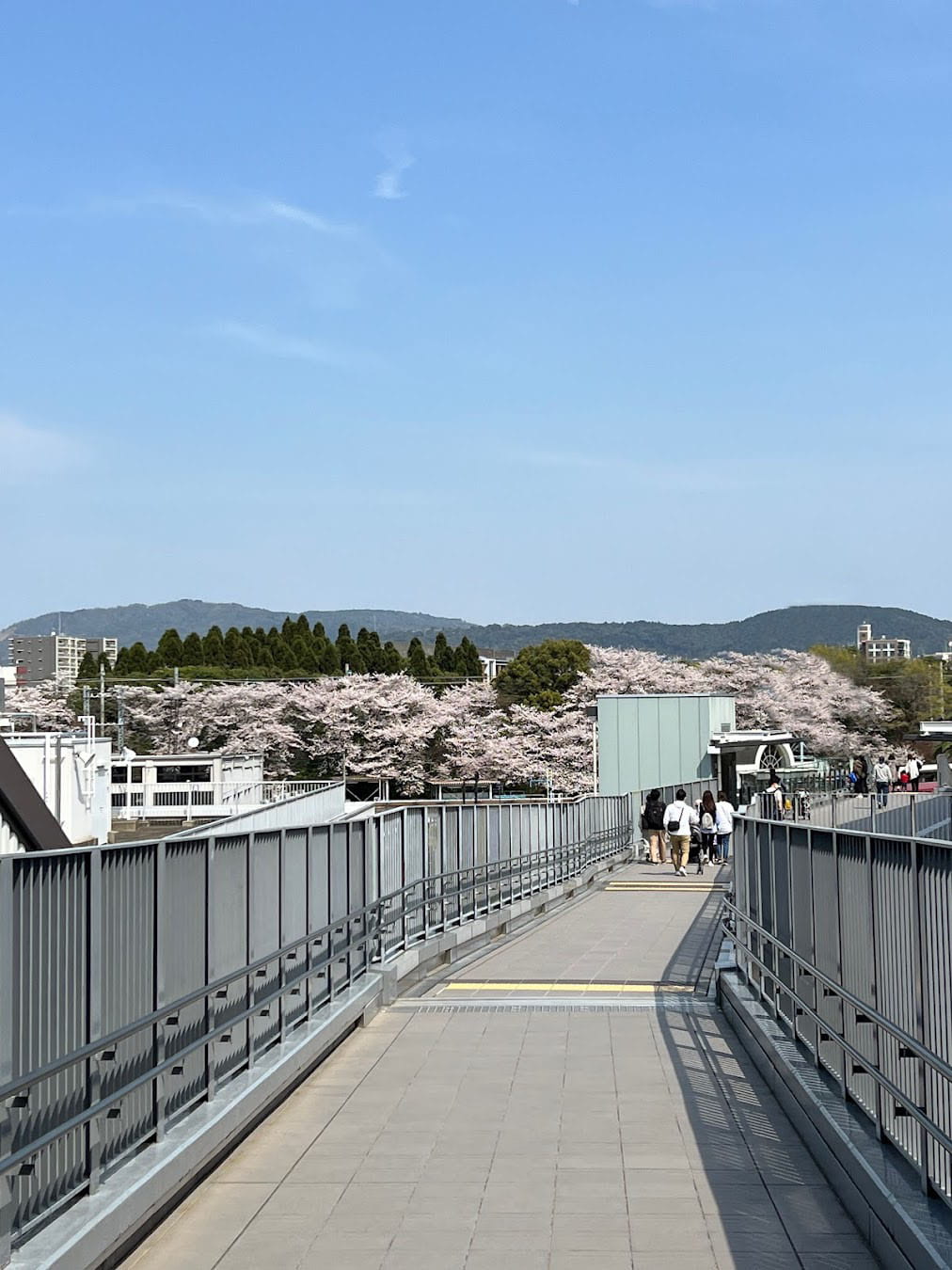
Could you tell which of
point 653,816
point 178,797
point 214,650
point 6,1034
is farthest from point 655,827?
point 214,650

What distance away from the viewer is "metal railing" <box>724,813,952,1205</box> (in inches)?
231

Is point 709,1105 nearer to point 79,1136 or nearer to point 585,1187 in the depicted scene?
point 585,1187

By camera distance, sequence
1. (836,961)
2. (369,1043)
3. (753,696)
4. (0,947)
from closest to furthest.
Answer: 1. (0,947)
2. (836,961)
3. (369,1043)
4. (753,696)

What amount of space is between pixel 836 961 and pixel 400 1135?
2623 millimetres

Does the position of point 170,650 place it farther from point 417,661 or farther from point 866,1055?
point 866,1055

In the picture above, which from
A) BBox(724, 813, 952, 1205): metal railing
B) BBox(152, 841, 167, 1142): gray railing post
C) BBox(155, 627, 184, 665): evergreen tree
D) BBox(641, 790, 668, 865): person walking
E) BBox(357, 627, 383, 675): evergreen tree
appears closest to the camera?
BBox(724, 813, 952, 1205): metal railing

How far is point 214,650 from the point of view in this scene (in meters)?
137

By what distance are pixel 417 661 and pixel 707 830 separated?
9847 centimetres

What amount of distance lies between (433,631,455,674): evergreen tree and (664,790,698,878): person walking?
345ft

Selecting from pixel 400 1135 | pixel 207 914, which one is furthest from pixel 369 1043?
pixel 207 914

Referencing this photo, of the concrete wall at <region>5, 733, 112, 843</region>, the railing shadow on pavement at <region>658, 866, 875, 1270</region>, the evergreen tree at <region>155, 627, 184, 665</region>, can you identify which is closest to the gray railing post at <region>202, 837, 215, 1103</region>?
the railing shadow on pavement at <region>658, 866, 875, 1270</region>

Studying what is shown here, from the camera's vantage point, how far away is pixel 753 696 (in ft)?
313

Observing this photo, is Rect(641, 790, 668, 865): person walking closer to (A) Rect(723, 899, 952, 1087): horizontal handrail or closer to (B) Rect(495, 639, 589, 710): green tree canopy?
(A) Rect(723, 899, 952, 1087): horizontal handrail

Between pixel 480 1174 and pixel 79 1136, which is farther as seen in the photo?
pixel 480 1174
